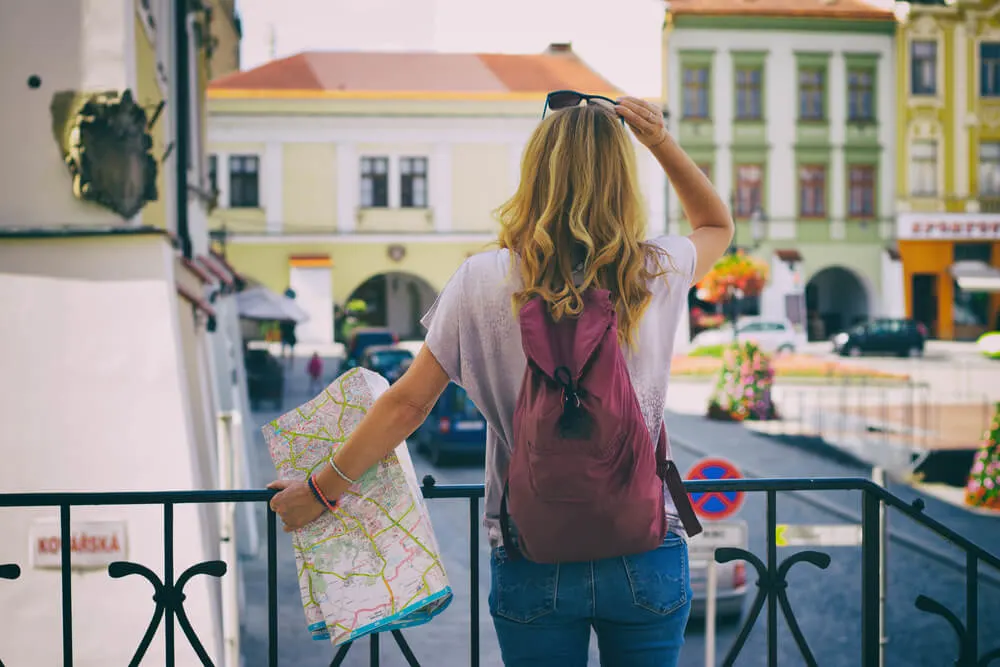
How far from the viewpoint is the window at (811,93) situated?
41375mm

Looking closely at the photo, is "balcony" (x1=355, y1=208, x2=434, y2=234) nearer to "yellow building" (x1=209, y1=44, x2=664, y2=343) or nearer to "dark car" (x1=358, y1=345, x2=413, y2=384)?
"yellow building" (x1=209, y1=44, x2=664, y2=343)

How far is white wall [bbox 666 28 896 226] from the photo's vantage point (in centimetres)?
4050

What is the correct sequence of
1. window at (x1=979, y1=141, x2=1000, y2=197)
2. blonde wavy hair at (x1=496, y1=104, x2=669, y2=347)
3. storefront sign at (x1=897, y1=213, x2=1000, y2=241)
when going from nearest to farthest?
1. blonde wavy hair at (x1=496, y1=104, x2=669, y2=347)
2. storefront sign at (x1=897, y1=213, x2=1000, y2=241)
3. window at (x1=979, y1=141, x2=1000, y2=197)

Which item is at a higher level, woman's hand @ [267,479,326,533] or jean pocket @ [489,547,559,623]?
woman's hand @ [267,479,326,533]

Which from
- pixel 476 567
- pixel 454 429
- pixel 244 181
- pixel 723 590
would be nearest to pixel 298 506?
pixel 476 567

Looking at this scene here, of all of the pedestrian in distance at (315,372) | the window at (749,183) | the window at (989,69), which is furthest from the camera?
the window at (989,69)

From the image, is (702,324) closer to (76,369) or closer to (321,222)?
(321,222)

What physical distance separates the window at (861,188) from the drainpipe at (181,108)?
114ft

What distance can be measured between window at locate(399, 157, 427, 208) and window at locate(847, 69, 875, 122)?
16692 mm

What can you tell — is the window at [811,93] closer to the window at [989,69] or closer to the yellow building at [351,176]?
the window at [989,69]

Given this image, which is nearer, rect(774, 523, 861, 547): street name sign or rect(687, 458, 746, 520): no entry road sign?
rect(687, 458, 746, 520): no entry road sign

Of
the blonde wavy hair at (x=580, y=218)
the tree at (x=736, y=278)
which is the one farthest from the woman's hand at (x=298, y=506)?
the tree at (x=736, y=278)

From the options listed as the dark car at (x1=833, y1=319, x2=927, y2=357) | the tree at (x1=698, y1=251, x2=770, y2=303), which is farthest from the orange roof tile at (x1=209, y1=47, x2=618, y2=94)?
the tree at (x1=698, y1=251, x2=770, y2=303)

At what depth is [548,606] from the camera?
2.05 metres
